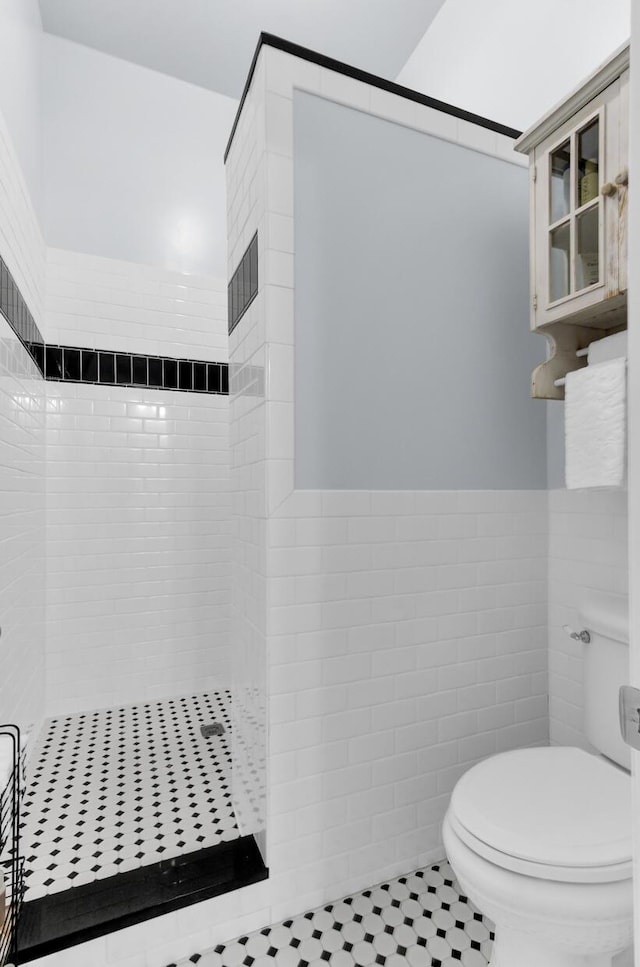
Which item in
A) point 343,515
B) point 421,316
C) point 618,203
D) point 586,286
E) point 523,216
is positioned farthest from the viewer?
point 523,216

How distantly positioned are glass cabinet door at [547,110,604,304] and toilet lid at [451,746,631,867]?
116 centimetres

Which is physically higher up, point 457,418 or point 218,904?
point 457,418

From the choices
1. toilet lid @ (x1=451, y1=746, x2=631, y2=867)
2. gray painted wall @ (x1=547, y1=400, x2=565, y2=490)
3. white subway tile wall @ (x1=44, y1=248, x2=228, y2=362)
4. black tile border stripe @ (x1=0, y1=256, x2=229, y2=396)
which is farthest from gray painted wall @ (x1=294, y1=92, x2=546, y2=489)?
white subway tile wall @ (x1=44, y1=248, x2=228, y2=362)

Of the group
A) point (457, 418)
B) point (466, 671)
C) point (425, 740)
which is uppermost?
point (457, 418)

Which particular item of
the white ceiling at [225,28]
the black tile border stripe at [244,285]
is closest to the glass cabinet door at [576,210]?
the black tile border stripe at [244,285]

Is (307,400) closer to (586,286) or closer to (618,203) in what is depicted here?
(586,286)

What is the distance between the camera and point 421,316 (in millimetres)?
1583

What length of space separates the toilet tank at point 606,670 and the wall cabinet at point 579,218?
615 millimetres

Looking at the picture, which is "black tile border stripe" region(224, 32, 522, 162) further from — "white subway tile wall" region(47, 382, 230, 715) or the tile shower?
"white subway tile wall" region(47, 382, 230, 715)

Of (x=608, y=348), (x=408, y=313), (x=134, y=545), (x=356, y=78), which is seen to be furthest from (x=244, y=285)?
(x=134, y=545)

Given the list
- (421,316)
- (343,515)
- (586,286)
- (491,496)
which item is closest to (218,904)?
(343,515)

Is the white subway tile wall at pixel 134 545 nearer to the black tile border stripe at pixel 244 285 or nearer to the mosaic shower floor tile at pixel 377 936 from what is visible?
the black tile border stripe at pixel 244 285

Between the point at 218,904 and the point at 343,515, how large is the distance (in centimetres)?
101

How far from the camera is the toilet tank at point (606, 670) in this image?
133 cm
